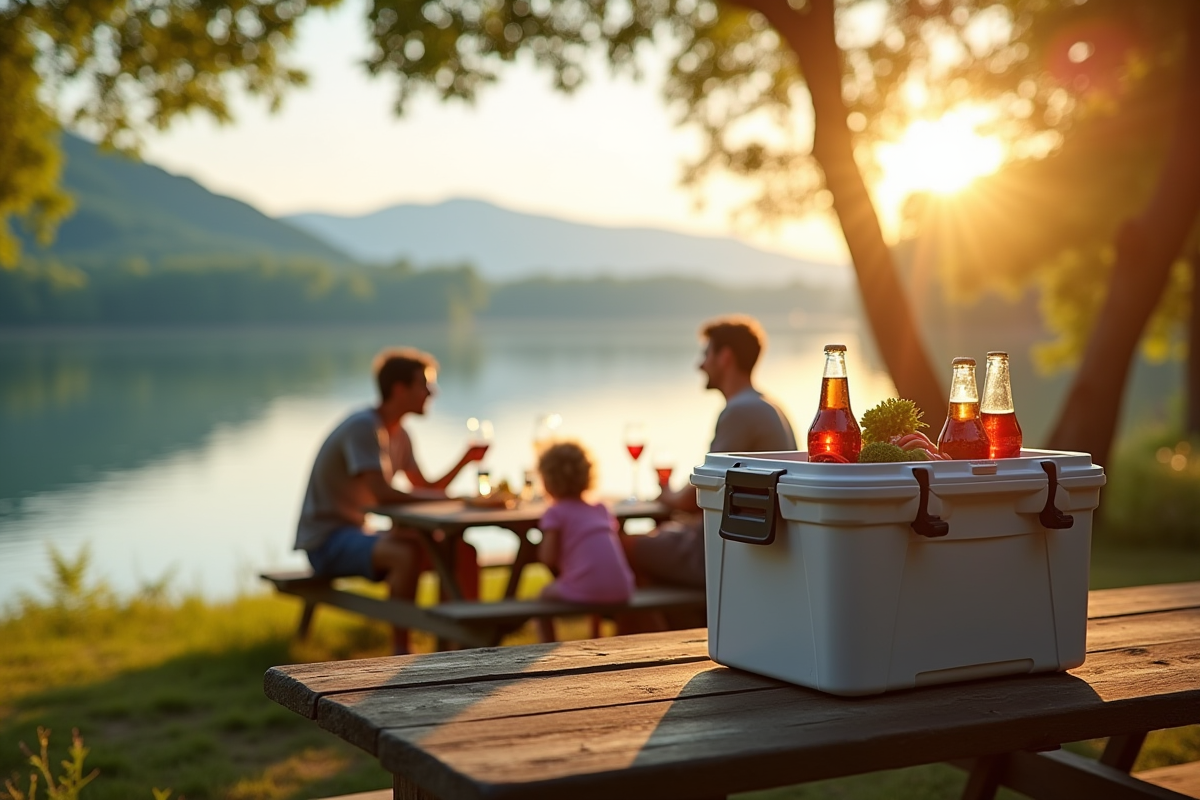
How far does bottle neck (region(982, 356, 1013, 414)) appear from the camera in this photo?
7.03 feet

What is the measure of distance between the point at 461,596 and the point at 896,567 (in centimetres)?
421

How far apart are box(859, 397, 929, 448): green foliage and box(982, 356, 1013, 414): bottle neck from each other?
15 cm

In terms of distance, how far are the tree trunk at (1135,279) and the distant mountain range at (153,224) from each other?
355 feet

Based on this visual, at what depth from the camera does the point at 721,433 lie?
16.0ft

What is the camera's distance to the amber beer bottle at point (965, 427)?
2.14 meters

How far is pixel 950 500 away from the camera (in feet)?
6.34

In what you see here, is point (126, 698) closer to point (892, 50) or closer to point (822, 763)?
point (822, 763)

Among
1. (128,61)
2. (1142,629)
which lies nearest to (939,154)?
(128,61)

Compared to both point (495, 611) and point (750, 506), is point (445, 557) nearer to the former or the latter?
point (495, 611)

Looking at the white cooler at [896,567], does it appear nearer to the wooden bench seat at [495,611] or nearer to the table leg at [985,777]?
the table leg at [985,777]

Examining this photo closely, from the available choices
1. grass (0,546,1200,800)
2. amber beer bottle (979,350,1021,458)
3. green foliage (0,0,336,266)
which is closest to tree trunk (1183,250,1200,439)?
grass (0,546,1200,800)

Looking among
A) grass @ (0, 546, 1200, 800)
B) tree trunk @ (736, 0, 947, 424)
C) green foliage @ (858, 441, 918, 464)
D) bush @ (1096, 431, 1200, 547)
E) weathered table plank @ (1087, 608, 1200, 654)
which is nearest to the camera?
green foliage @ (858, 441, 918, 464)

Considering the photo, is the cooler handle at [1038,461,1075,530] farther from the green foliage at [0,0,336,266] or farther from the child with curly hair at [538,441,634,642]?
the green foliage at [0,0,336,266]

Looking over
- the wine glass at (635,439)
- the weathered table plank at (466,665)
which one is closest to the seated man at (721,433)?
the wine glass at (635,439)
